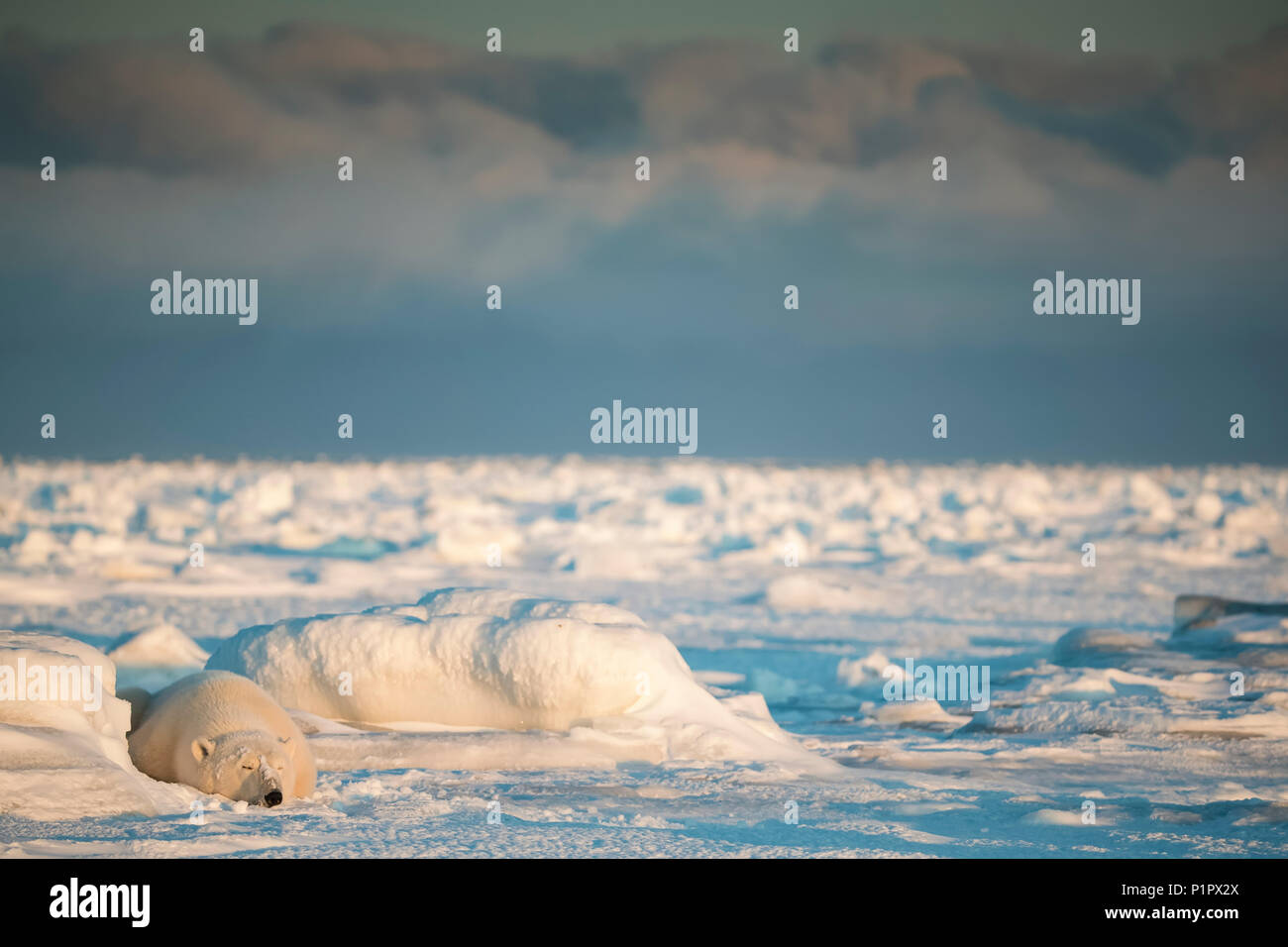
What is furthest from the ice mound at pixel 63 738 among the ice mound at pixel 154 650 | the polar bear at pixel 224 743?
the ice mound at pixel 154 650

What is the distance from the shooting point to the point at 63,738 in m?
5.47

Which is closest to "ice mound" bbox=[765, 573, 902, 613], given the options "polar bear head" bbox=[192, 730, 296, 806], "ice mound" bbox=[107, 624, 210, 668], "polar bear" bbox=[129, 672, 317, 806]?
"ice mound" bbox=[107, 624, 210, 668]

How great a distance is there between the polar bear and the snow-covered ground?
5.3 inches

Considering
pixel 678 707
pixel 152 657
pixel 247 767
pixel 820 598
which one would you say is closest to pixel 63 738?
pixel 247 767

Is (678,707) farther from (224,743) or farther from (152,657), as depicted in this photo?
(152,657)

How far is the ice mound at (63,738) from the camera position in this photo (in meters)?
5.11

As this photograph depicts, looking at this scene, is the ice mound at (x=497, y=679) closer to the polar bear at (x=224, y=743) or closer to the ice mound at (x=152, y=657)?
the polar bear at (x=224, y=743)

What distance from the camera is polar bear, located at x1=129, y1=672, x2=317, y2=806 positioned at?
5.58 metres

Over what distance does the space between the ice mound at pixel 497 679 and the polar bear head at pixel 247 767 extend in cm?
176

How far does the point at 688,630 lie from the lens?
14086mm

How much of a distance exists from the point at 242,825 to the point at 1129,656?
8.22 meters

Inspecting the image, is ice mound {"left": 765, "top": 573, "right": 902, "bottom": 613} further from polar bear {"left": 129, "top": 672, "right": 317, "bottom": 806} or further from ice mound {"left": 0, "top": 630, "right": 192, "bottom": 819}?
ice mound {"left": 0, "top": 630, "right": 192, "bottom": 819}

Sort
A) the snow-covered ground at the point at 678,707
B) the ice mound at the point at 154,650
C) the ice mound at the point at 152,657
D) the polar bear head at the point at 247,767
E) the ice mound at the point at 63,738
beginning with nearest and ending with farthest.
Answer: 1. the ice mound at the point at 63,738
2. the snow-covered ground at the point at 678,707
3. the polar bear head at the point at 247,767
4. the ice mound at the point at 152,657
5. the ice mound at the point at 154,650
